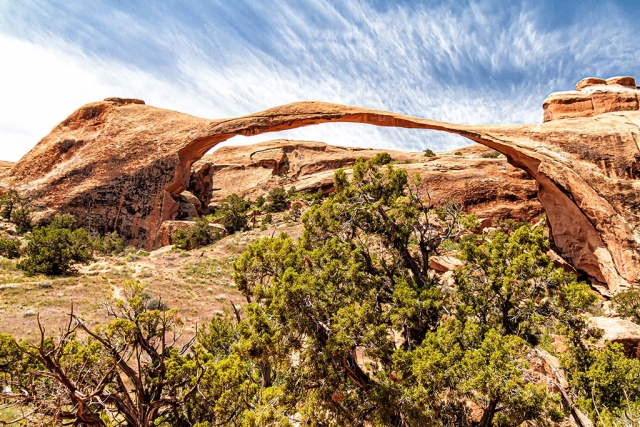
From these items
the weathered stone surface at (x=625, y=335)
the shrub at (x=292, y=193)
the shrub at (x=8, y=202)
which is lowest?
the weathered stone surface at (x=625, y=335)

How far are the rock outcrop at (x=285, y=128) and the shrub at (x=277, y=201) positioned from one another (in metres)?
8.92

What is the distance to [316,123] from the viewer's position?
46.1 ft

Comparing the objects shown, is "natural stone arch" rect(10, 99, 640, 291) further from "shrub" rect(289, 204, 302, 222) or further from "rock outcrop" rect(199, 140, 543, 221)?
"shrub" rect(289, 204, 302, 222)

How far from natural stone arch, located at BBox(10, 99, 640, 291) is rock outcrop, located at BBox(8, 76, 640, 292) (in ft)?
0.13

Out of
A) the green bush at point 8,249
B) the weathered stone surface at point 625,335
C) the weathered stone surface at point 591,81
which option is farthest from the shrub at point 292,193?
the weathered stone surface at point 625,335

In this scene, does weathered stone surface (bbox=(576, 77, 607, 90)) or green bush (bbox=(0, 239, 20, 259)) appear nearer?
green bush (bbox=(0, 239, 20, 259))

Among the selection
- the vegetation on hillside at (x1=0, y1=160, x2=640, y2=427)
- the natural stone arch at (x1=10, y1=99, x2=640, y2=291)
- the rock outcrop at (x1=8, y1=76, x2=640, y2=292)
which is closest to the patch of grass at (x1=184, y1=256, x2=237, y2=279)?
the rock outcrop at (x1=8, y1=76, x2=640, y2=292)

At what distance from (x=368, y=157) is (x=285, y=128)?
2674 cm

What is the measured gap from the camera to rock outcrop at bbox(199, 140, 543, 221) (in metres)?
22.8

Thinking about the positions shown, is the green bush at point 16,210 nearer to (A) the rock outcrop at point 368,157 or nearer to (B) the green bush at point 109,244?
(B) the green bush at point 109,244

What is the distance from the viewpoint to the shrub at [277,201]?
3081 cm

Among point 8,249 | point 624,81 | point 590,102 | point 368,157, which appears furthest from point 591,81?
point 8,249

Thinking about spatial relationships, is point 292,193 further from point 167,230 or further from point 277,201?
point 167,230

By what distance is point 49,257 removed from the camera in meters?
15.9
